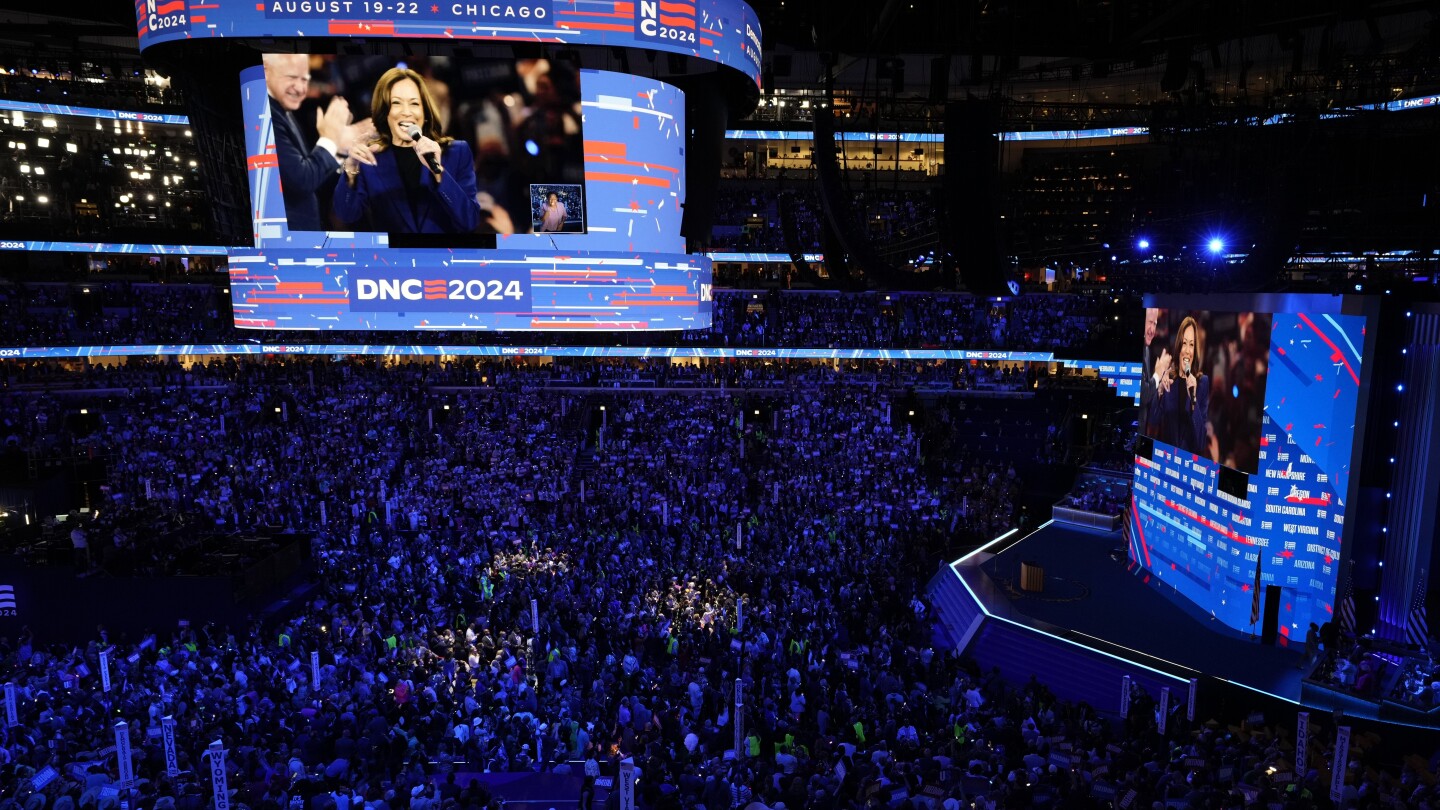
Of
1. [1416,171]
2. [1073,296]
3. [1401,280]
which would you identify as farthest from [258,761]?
[1073,296]

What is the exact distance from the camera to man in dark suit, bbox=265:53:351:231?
39.2ft

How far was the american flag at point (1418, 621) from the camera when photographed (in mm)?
12320

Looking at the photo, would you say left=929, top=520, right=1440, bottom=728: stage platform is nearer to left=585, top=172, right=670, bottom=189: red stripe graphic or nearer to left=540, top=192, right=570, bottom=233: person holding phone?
left=585, top=172, right=670, bottom=189: red stripe graphic

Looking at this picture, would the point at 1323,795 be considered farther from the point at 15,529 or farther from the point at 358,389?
the point at 358,389

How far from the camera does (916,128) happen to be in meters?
34.3

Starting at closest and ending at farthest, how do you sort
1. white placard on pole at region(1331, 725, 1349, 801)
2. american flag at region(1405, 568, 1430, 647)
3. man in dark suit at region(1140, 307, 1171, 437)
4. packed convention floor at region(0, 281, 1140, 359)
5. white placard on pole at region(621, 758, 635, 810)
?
white placard on pole at region(621, 758, 635, 810) → white placard on pole at region(1331, 725, 1349, 801) → american flag at region(1405, 568, 1430, 647) → man in dark suit at region(1140, 307, 1171, 437) → packed convention floor at region(0, 281, 1140, 359)

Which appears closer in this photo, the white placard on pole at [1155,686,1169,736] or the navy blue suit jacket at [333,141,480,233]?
A: the white placard on pole at [1155,686,1169,736]

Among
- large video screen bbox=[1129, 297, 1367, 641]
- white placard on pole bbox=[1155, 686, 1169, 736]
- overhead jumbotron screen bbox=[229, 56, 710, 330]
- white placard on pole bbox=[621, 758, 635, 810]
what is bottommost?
white placard on pole bbox=[1155, 686, 1169, 736]

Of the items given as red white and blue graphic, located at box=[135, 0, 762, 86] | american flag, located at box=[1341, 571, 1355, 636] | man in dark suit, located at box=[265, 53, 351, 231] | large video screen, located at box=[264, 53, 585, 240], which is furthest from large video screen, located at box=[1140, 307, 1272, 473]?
man in dark suit, located at box=[265, 53, 351, 231]

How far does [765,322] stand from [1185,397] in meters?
17.4

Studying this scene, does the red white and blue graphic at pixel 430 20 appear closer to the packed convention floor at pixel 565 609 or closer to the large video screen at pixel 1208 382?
the packed convention floor at pixel 565 609

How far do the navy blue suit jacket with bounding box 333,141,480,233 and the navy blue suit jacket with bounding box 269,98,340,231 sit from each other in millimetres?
293

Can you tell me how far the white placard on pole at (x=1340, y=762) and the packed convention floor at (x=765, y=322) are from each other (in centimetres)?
1919

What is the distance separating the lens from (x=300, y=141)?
12.1 m
